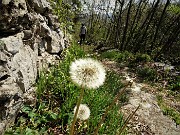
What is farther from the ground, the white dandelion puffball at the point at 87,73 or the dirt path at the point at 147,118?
the white dandelion puffball at the point at 87,73

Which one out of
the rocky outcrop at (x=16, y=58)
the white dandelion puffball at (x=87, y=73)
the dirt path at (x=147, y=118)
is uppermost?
the white dandelion puffball at (x=87, y=73)

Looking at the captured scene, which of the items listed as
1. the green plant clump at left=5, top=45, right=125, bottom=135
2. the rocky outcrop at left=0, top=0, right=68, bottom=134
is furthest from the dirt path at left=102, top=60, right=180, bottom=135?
the rocky outcrop at left=0, top=0, right=68, bottom=134

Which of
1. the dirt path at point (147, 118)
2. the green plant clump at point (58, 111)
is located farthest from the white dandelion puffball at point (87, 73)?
the dirt path at point (147, 118)

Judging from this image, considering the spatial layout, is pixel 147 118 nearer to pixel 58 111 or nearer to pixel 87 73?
pixel 58 111

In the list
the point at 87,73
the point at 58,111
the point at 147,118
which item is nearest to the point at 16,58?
the point at 58,111

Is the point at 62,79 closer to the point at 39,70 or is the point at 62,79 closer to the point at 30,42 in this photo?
the point at 39,70

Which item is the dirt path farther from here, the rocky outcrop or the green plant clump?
the rocky outcrop

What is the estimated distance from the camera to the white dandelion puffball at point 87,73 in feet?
6.13

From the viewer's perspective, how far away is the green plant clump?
13.9ft

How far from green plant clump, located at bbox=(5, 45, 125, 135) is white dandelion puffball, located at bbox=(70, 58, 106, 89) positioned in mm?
1886

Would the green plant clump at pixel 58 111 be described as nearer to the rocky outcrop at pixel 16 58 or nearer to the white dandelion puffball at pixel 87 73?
the rocky outcrop at pixel 16 58

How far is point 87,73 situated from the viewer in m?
1.90

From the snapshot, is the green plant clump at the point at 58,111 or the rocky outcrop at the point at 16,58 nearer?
the rocky outcrop at the point at 16,58

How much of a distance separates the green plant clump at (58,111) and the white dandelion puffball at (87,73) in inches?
74.2
